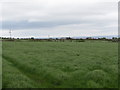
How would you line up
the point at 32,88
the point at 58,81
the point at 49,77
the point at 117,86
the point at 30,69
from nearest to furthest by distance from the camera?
1. the point at 32,88
2. the point at 117,86
3. the point at 58,81
4. the point at 49,77
5. the point at 30,69

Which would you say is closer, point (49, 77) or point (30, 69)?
point (49, 77)

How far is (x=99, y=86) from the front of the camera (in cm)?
1462

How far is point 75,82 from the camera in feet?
51.8

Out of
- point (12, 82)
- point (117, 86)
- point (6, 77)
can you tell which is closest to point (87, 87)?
point (117, 86)

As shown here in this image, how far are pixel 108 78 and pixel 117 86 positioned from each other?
167 cm

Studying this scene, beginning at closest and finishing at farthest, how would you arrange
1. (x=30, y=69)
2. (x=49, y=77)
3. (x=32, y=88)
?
(x=32, y=88) < (x=49, y=77) < (x=30, y=69)

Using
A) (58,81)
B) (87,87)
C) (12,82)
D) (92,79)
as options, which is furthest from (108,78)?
(12,82)

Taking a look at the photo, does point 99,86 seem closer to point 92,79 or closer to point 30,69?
point 92,79

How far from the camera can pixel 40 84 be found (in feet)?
49.3

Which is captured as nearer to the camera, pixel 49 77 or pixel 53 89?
pixel 53 89

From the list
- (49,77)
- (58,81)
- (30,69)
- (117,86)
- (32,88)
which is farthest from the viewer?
Result: (30,69)

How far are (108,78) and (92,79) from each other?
5.08ft

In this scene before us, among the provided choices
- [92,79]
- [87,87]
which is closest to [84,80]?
[92,79]

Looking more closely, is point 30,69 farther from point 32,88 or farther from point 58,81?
point 32,88
